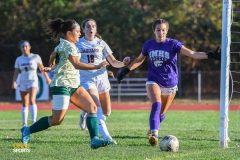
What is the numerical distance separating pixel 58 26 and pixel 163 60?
2.01 metres

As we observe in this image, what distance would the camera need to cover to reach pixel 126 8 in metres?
30.2

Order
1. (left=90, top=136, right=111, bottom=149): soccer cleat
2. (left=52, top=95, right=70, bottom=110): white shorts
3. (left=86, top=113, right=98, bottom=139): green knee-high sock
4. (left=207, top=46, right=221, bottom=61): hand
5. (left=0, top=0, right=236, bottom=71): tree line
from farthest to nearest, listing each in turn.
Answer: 1. (left=0, top=0, right=236, bottom=71): tree line
2. (left=207, top=46, right=221, bottom=61): hand
3. (left=86, top=113, right=98, bottom=139): green knee-high sock
4. (left=52, top=95, right=70, bottom=110): white shorts
5. (left=90, top=136, right=111, bottom=149): soccer cleat

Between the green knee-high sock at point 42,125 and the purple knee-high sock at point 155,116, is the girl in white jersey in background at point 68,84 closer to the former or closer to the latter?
the green knee-high sock at point 42,125

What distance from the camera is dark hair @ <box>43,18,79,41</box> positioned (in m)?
8.43

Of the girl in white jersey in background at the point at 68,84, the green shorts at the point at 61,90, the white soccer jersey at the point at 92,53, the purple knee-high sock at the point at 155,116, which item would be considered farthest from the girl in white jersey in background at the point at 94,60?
the green shorts at the point at 61,90

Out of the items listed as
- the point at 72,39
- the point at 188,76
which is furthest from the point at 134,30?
the point at 72,39

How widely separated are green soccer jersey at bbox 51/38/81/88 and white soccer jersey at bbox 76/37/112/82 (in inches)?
57.7

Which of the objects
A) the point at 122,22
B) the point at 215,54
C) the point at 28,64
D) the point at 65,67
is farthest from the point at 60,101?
the point at 122,22

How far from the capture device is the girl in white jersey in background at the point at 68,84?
26.9 ft

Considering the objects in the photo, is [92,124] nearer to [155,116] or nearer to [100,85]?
[155,116]

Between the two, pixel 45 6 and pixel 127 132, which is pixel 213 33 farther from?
pixel 127 132

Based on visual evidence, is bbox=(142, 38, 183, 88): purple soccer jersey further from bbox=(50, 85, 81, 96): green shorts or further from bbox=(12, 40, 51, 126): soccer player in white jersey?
bbox=(12, 40, 51, 126): soccer player in white jersey

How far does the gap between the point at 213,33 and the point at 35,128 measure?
22752mm

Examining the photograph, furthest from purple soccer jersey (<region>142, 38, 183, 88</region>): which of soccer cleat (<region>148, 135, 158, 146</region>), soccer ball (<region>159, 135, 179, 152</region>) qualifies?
soccer ball (<region>159, 135, 179, 152</region>)
